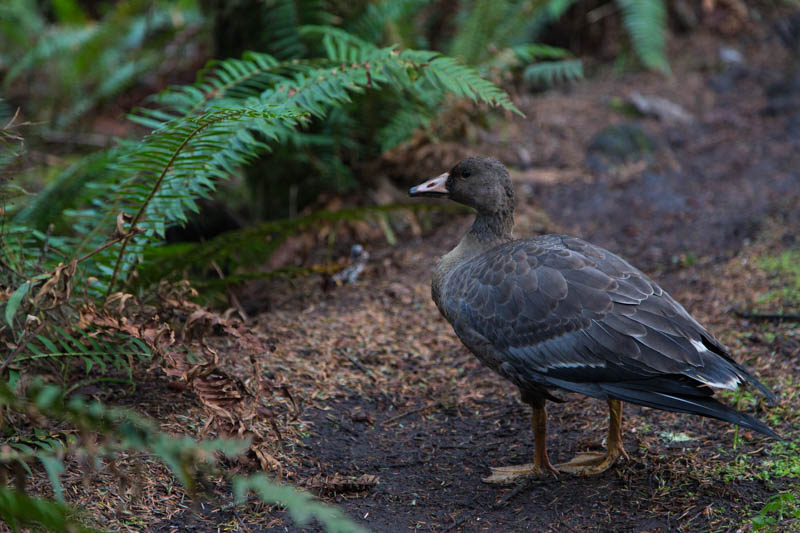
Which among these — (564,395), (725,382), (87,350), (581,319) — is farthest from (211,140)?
(725,382)

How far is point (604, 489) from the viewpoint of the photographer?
12.9ft

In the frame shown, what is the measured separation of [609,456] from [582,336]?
72cm

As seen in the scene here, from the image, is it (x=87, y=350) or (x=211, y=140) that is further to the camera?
(x=211, y=140)

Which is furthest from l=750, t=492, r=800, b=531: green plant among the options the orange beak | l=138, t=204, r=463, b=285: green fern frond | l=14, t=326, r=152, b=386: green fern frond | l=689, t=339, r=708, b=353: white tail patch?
l=138, t=204, r=463, b=285: green fern frond

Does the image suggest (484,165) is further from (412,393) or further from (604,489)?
(604,489)

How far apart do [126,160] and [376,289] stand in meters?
2.16

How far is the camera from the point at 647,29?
902cm

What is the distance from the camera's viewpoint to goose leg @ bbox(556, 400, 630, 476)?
4.07 metres

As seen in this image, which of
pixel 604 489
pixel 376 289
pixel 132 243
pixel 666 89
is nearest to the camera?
pixel 604 489

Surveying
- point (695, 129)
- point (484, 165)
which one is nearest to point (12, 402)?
point (484, 165)

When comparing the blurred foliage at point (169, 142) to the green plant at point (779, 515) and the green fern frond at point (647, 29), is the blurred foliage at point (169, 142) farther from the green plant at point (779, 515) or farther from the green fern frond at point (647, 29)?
the green plant at point (779, 515)

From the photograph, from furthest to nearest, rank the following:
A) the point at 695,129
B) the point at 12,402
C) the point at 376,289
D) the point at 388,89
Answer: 1. the point at 695,129
2. the point at 388,89
3. the point at 376,289
4. the point at 12,402

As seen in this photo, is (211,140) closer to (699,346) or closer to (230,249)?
(230,249)

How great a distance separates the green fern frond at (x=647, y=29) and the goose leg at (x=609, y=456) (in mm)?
5945
